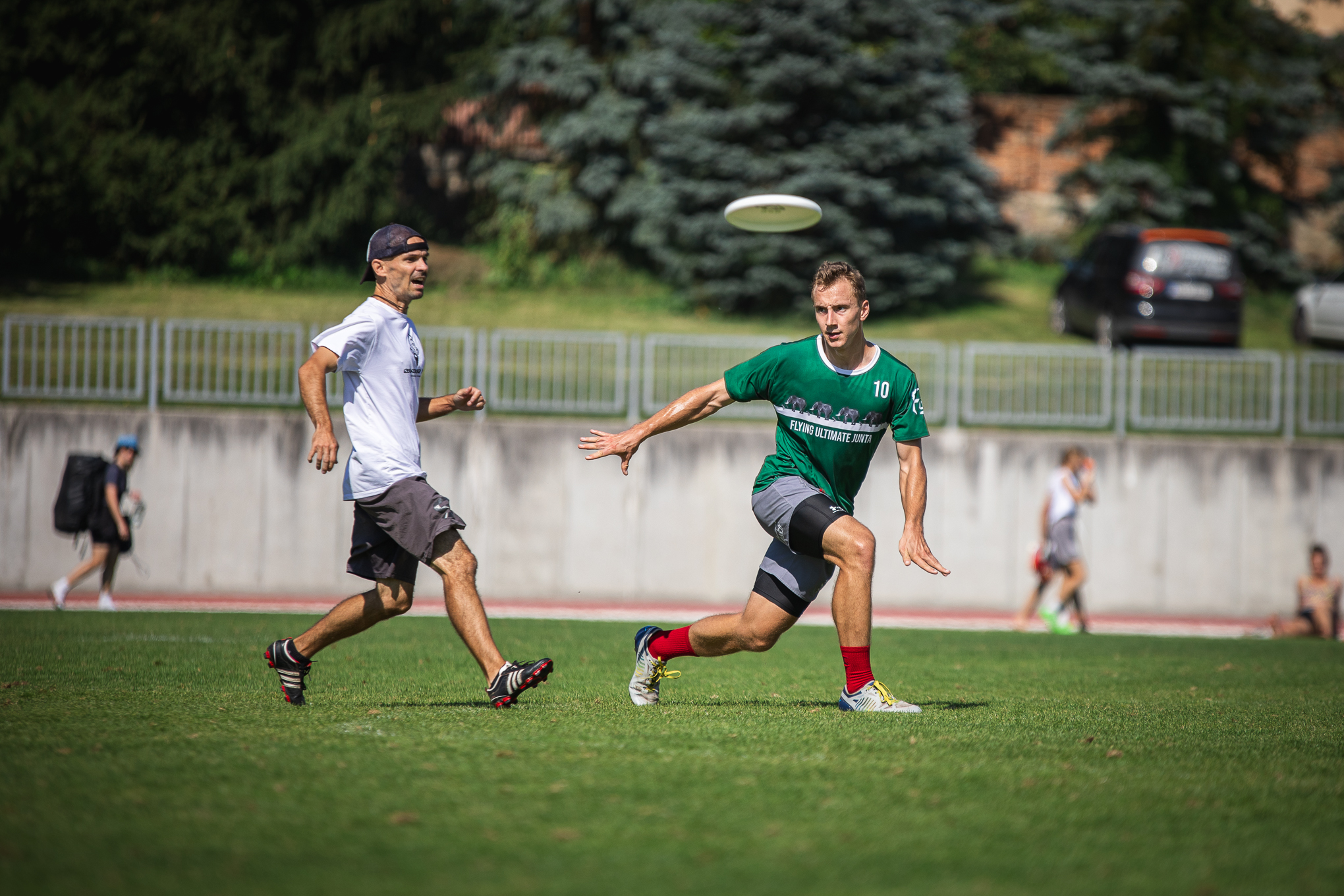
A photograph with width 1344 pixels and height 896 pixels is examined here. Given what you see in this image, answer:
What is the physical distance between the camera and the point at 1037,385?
1622 cm

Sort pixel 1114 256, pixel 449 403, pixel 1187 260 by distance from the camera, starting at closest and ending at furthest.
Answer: pixel 449 403 → pixel 1187 260 → pixel 1114 256

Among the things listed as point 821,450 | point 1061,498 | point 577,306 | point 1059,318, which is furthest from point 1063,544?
point 577,306

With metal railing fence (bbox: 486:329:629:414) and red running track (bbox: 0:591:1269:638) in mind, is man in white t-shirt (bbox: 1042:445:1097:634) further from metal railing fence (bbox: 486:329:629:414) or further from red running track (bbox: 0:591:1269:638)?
metal railing fence (bbox: 486:329:629:414)

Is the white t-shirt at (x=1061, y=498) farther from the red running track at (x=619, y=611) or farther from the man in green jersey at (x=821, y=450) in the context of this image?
the man in green jersey at (x=821, y=450)

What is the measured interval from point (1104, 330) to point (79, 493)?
53.6ft

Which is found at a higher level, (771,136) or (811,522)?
(771,136)

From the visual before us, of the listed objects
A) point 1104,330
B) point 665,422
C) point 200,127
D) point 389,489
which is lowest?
point 389,489

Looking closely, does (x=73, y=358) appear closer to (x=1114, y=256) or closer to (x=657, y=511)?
(x=657, y=511)

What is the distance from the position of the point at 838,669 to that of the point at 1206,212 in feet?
81.4

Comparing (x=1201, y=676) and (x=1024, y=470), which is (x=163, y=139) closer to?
(x=1024, y=470)

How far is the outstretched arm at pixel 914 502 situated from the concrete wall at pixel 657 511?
10007 millimetres

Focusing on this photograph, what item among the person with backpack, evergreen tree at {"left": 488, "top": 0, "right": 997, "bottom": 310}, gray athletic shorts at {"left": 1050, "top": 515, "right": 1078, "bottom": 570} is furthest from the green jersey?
evergreen tree at {"left": 488, "top": 0, "right": 997, "bottom": 310}

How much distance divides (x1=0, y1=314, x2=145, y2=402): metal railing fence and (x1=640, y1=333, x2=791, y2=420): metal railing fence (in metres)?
6.52

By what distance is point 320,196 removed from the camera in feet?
91.7
